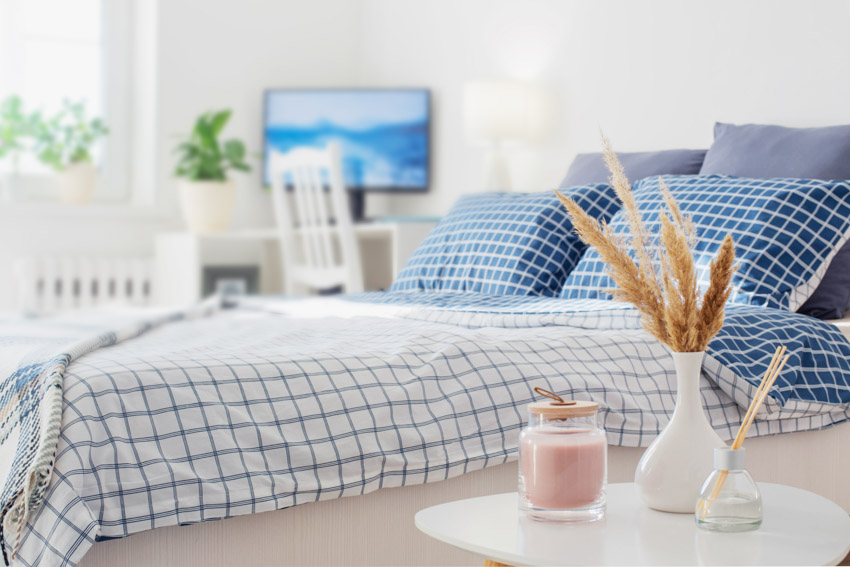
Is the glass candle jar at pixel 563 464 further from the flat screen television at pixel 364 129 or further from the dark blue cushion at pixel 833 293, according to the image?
the flat screen television at pixel 364 129

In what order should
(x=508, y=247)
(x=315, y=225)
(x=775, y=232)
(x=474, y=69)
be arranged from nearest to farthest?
(x=775, y=232) → (x=508, y=247) → (x=315, y=225) → (x=474, y=69)

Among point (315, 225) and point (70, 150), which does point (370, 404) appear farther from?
point (70, 150)

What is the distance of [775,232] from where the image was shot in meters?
1.72

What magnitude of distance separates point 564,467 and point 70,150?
328 cm

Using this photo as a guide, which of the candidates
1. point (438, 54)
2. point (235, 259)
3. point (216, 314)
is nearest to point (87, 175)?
point (235, 259)

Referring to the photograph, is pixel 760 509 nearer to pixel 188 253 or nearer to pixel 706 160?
pixel 706 160

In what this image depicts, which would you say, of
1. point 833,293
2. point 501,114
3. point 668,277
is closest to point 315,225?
point 501,114

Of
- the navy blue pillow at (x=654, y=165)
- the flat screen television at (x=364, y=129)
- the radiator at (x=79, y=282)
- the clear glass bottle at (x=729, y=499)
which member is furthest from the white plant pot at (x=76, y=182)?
the clear glass bottle at (x=729, y=499)

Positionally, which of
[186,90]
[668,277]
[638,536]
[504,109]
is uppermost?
[186,90]

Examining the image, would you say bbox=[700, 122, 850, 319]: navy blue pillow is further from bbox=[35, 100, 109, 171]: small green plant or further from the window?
the window

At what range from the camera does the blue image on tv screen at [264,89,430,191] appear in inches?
150

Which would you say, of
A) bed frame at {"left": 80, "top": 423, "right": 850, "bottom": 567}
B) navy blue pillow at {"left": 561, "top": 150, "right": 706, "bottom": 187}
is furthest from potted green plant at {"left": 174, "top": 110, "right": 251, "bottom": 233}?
bed frame at {"left": 80, "top": 423, "right": 850, "bottom": 567}

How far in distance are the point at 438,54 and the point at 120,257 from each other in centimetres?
146

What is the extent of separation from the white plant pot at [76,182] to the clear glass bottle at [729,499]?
3278mm
